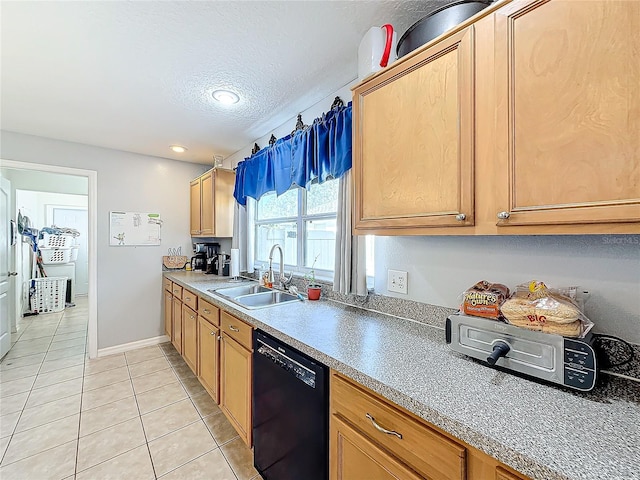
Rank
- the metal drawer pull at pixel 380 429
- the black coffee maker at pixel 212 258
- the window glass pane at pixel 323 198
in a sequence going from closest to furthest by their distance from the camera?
1. the metal drawer pull at pixel 380 429
2. the window glass pane at pixel 323 198
3. the black coffee maker at pixel 212 258

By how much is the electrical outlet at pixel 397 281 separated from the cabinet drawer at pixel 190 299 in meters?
1.71

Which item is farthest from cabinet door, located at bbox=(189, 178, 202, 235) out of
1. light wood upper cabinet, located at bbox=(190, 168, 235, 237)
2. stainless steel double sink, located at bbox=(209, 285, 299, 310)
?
stainless steel double sink, located at bbox=(209, 285, 299, 310)

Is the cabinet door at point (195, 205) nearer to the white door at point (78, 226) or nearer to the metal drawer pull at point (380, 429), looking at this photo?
the metal drawer pull at point (380, 429)

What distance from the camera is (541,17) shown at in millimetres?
797

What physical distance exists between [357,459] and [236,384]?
3.44ft

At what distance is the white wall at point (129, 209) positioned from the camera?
3.03m

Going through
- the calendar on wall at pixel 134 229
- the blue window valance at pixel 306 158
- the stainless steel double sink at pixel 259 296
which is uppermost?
the blue window valance at pixel 306 158

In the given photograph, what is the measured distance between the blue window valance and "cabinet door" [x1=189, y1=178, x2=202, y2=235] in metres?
1.03

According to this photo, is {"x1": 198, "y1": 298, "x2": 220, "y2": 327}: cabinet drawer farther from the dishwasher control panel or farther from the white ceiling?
the white ceiling

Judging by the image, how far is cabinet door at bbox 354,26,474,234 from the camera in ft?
3.14

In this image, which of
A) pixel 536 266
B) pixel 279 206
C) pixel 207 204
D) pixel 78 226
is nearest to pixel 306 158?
pixel 279 206

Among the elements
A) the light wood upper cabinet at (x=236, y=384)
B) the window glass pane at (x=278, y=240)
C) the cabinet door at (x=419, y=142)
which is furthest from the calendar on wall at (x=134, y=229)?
the cabinet door at (x=419, y=142)

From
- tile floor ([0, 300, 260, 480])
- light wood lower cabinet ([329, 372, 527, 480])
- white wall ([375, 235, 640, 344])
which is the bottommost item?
tile floor ([0, 300, 260, 480])

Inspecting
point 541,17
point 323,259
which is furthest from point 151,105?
point 541,17
